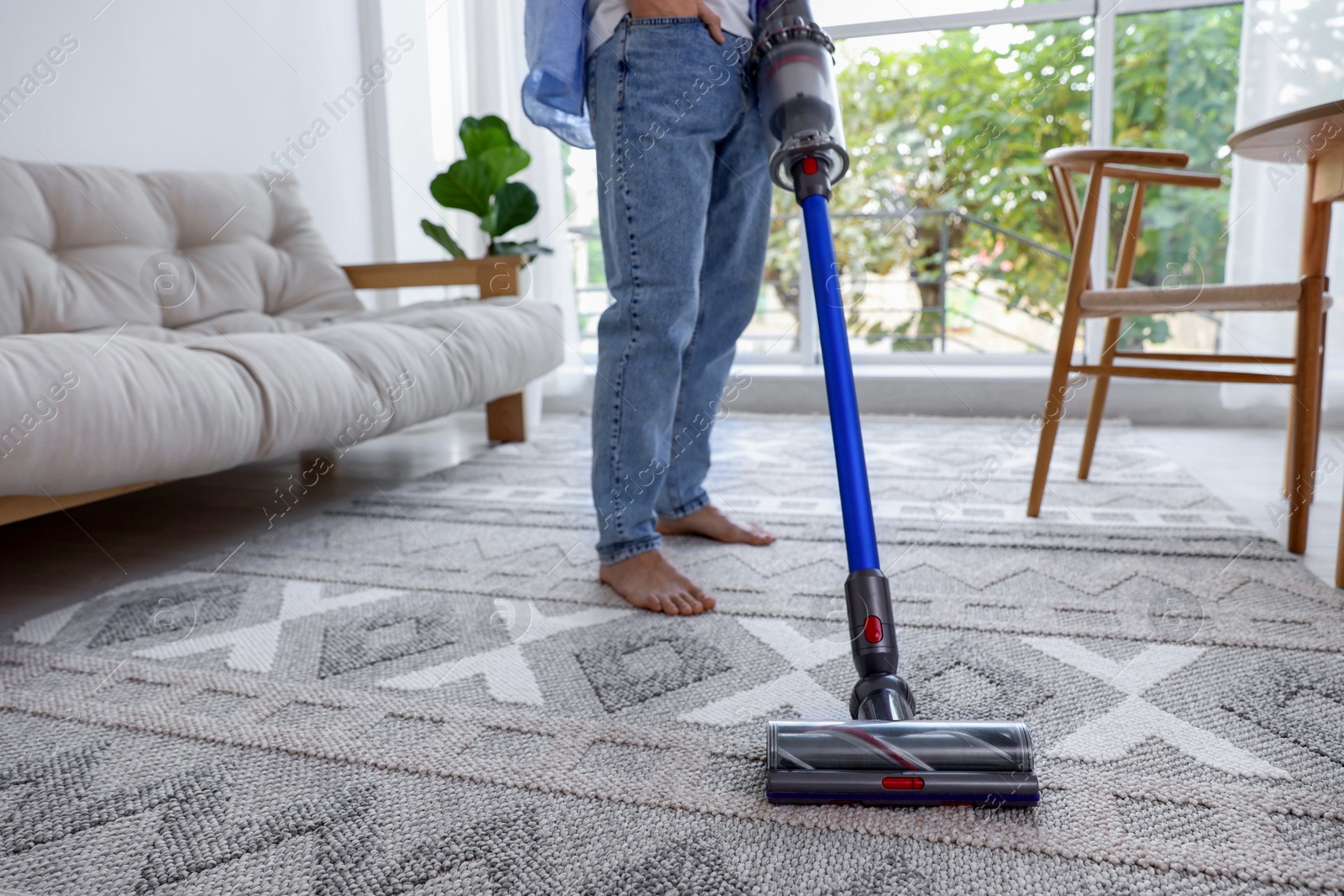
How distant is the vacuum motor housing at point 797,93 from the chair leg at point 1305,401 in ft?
2.63

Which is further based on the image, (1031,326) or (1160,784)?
(1031,326)

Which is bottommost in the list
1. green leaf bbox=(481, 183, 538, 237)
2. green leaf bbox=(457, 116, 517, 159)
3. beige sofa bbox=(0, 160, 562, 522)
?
beige sofa bbox=(0, 160, 562, 522)

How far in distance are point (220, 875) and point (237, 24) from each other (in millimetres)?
2505

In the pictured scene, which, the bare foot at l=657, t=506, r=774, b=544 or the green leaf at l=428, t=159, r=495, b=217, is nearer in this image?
the bare foot at l=657, t=506, r=774, b=544

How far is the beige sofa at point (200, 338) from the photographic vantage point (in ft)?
3.38

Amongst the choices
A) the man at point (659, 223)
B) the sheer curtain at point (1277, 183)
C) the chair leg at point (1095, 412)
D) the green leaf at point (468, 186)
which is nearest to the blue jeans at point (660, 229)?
the man at point (659, 223)

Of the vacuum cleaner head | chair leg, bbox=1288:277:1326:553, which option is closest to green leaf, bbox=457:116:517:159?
chair leg, bbox=1288:277:1326:553

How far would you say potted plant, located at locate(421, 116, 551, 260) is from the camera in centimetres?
241

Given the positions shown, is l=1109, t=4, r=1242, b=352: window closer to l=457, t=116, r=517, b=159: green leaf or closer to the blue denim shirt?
l=457, t=116, r=517, b=159: green leaf

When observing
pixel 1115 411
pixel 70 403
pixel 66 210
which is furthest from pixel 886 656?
pixel 1115 411

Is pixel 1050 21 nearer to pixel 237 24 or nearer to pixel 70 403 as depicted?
pixel 237 24

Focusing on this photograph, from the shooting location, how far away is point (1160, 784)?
0.67 meters

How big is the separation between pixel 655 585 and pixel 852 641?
400 millimetres

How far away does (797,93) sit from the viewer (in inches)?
34.5
